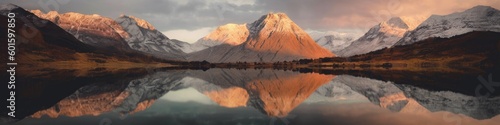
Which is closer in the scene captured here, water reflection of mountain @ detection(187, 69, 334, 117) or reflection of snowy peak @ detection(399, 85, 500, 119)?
reflection of snowy peak @ detection(399, 85, 500, 119)

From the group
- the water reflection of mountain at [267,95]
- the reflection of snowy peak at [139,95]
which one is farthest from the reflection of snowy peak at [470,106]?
the reflection of snowy peak at [139,95]

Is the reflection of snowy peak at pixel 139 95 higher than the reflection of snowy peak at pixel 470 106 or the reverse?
higher

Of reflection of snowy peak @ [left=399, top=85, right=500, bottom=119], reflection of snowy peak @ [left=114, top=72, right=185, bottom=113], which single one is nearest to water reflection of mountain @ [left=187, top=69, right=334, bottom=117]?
reflection of snowy peak @ [left=114, top=72, right=185, bottom=113]

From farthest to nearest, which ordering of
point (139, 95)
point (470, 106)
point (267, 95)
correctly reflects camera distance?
point (267, 95)
point (139, 95)
point (470, 106)

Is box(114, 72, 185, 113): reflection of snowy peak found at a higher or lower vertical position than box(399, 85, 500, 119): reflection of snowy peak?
higher

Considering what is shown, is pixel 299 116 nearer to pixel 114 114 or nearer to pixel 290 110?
pixel 290 110

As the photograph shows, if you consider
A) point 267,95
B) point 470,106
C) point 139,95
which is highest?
point 139,95

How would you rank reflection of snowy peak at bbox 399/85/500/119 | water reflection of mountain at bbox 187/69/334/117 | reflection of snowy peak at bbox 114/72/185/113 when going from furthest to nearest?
water reflection of mountain at bbox 187/69/334/117, reflection of snowy peak at bbox 114/72/185/113, reflection of snowy peak at bbox 399/85/500/119

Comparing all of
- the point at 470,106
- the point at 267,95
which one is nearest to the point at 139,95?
the point at 267,95

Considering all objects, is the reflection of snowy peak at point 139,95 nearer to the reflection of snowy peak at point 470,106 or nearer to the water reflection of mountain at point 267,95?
the water reflection of mountain at point 267,95

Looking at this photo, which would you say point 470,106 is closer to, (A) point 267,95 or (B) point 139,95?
(A) point 267,95

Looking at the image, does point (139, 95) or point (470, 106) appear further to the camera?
point (139, 95)

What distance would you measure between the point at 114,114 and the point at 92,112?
3416 mm

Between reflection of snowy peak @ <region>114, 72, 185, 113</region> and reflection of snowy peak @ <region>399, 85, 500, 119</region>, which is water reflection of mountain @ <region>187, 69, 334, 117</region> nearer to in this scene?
reflection of snowy peak @ <region>114, 72, 185, 113</region>
